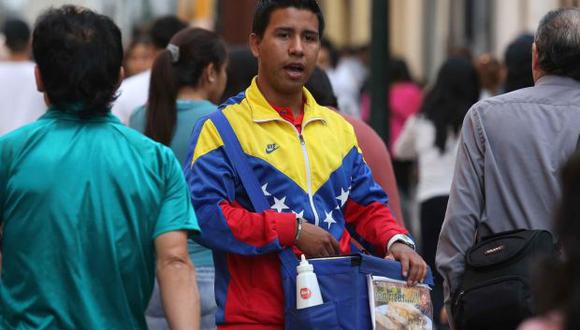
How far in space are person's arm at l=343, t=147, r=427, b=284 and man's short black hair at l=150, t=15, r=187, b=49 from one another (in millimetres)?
3956

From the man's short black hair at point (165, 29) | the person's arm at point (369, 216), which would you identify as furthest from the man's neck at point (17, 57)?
the person's arm at point (369, 216)

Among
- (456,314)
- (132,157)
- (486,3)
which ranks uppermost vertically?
(132,157)

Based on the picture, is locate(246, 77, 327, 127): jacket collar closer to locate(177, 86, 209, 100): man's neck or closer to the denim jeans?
the denim jeans

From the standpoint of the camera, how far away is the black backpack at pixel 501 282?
5840 mm

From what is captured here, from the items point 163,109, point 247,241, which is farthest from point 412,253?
point 163,109

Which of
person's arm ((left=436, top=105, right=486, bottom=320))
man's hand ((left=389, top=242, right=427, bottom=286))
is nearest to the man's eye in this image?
person's arm ((left=436, top=105, right=486, bottom=320))

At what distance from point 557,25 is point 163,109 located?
6.94 feet

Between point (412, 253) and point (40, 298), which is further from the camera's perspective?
point (412, 253)

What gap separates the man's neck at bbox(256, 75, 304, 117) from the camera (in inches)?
243

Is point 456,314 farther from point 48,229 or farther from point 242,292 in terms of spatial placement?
point 48,229

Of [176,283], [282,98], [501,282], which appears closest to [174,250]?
[176,283]

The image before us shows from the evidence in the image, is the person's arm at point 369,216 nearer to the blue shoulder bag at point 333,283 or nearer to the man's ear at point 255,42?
the blue shoulder bag at point 333,283

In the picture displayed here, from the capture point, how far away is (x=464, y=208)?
6.25 metres

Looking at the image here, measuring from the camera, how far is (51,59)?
17.0ft
